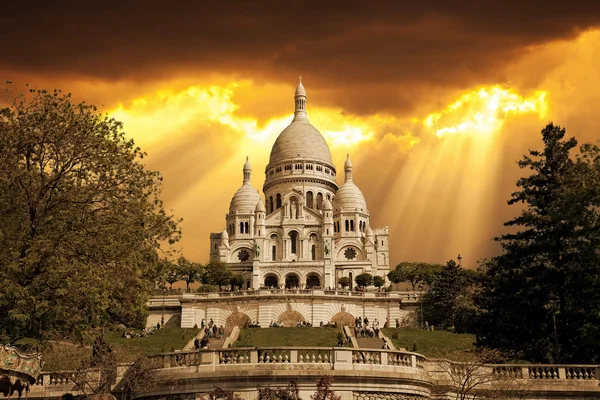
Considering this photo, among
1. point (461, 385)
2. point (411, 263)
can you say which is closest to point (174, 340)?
point (461, 385)

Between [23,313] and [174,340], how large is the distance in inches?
1350

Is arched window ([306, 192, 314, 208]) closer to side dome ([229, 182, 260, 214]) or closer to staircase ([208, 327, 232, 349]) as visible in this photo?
side dome ([229, 182, 260, 214])

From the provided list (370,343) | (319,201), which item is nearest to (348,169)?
(319,201)

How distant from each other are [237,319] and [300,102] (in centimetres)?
8121

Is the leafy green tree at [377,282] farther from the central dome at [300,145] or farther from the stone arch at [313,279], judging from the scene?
the central dome at [300,145]

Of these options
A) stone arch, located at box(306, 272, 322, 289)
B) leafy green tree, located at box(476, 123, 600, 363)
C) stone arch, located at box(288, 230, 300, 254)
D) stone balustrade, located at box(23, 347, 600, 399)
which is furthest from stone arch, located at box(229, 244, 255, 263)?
stone balustrade, located at box(23, 347, 600, 399)

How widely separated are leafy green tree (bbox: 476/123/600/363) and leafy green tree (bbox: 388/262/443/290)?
5572cm

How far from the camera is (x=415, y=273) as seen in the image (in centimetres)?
10850

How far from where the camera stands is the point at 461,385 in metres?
28.7

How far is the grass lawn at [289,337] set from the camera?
59469 millimetres

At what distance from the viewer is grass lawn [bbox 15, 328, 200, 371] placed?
3381 cm

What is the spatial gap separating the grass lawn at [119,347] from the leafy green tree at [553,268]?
19.2 m

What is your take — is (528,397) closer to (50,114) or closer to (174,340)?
(50,114)

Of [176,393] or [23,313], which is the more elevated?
[23,313]
